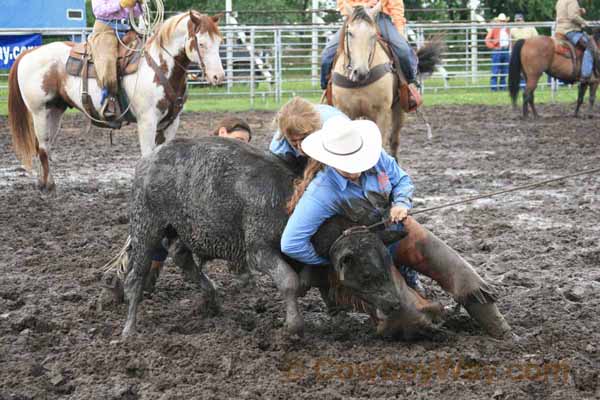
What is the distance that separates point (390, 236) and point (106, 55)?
196 inches

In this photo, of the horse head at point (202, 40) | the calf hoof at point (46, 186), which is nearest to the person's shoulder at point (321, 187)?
the horse head at point (202, 40)

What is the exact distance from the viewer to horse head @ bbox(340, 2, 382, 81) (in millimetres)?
7938

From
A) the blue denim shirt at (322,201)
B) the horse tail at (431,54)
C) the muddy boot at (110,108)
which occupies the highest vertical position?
the horse tail at (431,54)

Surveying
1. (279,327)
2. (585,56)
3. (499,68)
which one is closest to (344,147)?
(279,327)

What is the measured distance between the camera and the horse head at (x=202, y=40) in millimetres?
8078

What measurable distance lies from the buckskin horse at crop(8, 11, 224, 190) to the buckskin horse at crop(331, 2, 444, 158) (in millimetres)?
1222

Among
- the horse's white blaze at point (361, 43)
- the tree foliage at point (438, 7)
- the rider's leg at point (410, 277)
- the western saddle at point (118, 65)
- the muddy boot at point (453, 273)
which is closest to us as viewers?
the muddy boot at point (453, 273)

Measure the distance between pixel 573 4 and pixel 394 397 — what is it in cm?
1420

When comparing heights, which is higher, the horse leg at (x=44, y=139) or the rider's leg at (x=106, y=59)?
the rider's leg at (x=106, y=59)

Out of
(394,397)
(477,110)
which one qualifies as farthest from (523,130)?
(394,397)

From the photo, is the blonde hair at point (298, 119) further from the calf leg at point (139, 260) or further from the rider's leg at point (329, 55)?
the rider's leg at point (329, 55)

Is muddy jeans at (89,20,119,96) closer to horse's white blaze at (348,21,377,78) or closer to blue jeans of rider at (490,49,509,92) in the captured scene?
horse's white blaze at (348,21,377,78)

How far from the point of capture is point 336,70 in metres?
8.30

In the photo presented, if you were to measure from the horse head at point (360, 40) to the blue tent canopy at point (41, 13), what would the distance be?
15.3 m
